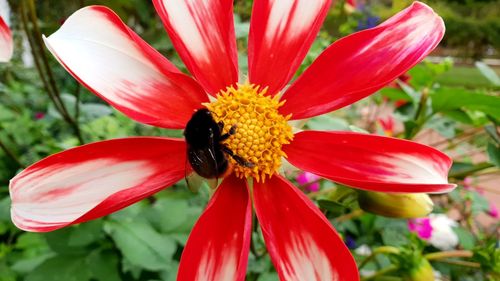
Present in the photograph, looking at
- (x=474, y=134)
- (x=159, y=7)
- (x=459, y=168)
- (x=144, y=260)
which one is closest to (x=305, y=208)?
(x=159, y=7)

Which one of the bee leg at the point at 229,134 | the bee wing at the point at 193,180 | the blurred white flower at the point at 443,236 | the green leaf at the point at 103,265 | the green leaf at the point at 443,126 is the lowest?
the blurred white flower at the point at 443,236

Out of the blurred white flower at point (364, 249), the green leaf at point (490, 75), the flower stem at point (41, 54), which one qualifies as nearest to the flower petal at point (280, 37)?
the flower stem at point (41, 54)

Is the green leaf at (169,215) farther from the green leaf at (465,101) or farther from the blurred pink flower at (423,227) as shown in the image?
the blurred pink flower at (423,227)

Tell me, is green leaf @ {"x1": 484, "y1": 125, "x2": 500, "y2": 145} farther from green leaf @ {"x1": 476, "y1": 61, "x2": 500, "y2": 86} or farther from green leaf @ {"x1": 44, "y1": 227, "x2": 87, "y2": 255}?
green leaf @ {"x1": 44, "y1": 227, "x2": 87, "y2": 255}

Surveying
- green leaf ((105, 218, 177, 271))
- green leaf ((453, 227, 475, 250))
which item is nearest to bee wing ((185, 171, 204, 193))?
green leaf ((105, 218, 177, 271))

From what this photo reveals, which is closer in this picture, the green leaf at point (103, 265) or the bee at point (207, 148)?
the bee at point (207, 148)

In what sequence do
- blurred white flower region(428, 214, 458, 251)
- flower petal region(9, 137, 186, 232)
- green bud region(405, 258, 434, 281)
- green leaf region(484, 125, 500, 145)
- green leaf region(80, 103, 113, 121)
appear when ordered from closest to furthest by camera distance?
flower petal region(9, 137, 186, 232)
green bud region(405, 258, 434, 281)
green leaf region(484, 125, 500, 145)
green leaf region(80, 103, 113, 121)
blurred white flower region(428, 214, 458, 251)
